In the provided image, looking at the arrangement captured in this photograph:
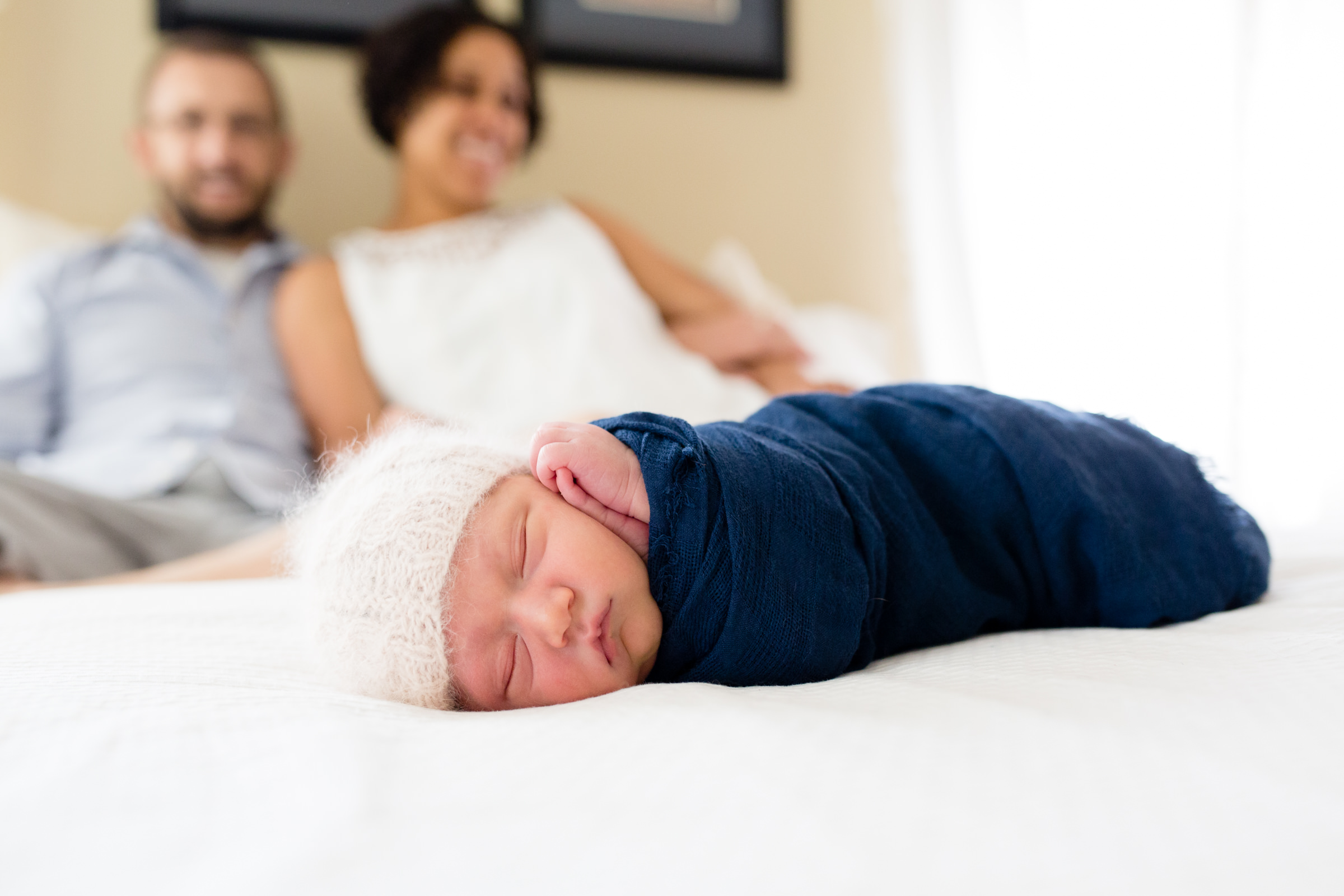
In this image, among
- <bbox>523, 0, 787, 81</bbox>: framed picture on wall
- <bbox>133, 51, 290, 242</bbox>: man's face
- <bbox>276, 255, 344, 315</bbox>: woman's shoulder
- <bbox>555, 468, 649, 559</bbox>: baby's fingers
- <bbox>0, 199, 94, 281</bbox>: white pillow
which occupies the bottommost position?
<bbox>555, 468, 649, 559</bbox>: baby's fingers

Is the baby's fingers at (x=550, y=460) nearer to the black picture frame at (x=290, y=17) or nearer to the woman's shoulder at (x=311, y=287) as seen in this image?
the woman's shoulder at (x=311, y=287)

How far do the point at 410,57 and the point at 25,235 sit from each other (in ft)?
2.58

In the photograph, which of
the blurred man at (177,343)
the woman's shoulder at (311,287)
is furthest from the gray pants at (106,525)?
the woman's shoulder at (311,287)

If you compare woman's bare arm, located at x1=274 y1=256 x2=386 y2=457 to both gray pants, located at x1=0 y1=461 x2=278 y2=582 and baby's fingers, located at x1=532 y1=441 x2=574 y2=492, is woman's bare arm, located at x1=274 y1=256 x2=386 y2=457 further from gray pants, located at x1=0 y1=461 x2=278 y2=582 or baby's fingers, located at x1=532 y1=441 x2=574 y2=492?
baby's fingers, located at x1=532 y1=441 x2=574 y2=492

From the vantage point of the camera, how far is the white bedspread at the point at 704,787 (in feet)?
1.03

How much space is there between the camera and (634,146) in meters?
2.07

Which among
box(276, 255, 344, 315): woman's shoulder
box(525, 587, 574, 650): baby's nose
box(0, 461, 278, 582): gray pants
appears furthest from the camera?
box(276, 255, 344, 315): woman's shoulder

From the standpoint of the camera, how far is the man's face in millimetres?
1641

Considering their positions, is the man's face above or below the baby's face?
above

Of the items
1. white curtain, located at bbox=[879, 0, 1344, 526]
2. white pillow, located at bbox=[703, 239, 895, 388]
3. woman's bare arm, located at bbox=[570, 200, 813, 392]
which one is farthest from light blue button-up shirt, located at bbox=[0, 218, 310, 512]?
white curtain, located at bbox=[879, 0, 1344, 526]

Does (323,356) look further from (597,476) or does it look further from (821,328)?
(597,476)

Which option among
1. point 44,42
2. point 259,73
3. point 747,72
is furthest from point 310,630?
point 747,72

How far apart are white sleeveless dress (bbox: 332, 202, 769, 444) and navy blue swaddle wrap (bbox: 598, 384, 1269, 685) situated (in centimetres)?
70

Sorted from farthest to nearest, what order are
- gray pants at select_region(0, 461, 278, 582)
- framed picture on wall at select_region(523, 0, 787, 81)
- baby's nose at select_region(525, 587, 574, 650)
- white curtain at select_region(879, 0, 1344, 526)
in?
framed picture on wall at select_region(523, 0, 787, 81)
white curtain at select_region(879, 0, 1344, 526)
gray pants at select_region(0, 461, 278, 582)
baby's nose at select_region(525, 587, 574, 650)
